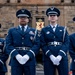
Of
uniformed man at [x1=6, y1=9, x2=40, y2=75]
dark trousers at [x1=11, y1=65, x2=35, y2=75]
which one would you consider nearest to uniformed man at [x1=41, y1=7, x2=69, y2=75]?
uniformed man at [x1=6, y1=9, x2=40, y2=75]

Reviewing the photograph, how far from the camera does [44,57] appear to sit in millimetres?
6949

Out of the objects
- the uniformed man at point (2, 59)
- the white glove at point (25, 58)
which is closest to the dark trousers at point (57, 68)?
the white glove at point (25, 58)

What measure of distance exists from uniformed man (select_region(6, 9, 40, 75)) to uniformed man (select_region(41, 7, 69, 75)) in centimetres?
21

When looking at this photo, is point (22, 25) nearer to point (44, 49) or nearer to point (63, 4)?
point (44, 49)

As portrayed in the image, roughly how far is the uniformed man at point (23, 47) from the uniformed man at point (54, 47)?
214 mm

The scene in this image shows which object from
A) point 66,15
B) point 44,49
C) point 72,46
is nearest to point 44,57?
point 44,49

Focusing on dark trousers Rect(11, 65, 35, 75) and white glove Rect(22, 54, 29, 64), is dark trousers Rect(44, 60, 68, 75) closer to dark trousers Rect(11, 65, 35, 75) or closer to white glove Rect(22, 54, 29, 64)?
dark trousers Rect(11, 65, 35, 75)

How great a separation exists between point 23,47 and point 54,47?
2.14 feet

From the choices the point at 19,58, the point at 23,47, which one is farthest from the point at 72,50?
the point at 19,58

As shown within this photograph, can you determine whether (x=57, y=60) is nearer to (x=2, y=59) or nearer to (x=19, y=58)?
(x=19, y=58)

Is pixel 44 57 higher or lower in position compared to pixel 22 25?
lower

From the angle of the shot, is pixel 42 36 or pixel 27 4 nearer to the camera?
pixel 42 36

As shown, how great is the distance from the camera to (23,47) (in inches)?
267

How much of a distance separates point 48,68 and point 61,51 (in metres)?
0.44
